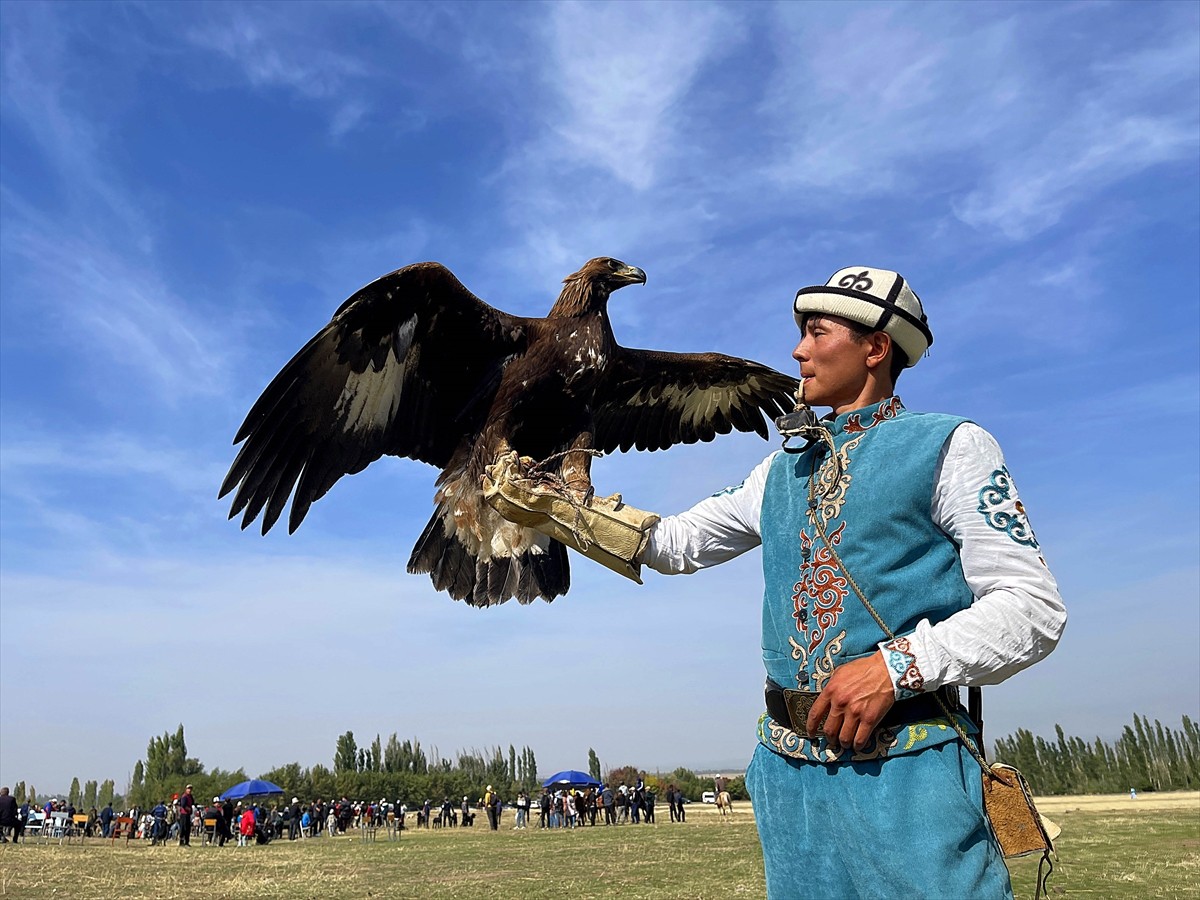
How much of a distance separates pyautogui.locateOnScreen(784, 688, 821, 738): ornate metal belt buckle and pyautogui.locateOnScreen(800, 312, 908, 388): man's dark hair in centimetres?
70

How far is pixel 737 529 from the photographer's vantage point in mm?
2164

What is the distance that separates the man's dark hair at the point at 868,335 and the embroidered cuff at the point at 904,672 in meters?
0.65

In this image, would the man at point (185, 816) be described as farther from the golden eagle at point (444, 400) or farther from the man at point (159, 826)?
the golden eagle at point (444, 400)

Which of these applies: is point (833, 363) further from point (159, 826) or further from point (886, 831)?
point (159, 826)

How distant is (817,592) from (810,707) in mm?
216

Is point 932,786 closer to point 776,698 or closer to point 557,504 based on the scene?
point 776,698

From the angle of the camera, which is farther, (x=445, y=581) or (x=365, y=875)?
(x=365, y=875)

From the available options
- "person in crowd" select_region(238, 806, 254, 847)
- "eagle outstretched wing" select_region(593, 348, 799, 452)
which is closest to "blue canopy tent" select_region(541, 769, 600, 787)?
"person in crowd" select_region(238, 806, 254, 847)

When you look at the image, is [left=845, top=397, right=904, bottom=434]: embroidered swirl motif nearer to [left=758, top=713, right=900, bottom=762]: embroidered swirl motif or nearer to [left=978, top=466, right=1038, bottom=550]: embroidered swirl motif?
[left=978, top=466, right=1038, bottom=550]: embroidered swirl motif

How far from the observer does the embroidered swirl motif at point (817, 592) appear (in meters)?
1.80

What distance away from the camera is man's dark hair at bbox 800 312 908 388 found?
1981mm

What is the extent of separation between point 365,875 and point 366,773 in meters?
39.1

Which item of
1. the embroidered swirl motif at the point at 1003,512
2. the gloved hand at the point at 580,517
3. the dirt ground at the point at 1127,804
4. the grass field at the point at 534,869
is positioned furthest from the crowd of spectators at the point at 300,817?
the embroidered swirl motif at the point at 1003,512

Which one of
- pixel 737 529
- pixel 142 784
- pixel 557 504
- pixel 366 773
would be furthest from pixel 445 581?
pixel 142 784
